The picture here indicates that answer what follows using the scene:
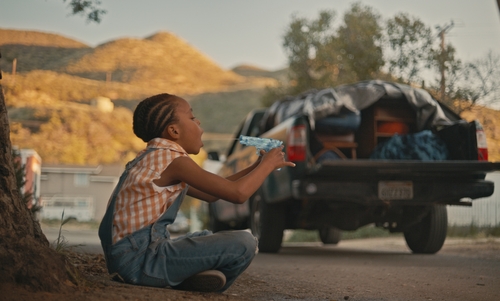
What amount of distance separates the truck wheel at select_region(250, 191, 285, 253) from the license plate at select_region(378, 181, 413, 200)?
136 centimetres

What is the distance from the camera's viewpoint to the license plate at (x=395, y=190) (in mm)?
8539

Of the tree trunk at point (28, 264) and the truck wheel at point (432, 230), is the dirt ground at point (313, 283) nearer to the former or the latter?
the tree trunk at point (28, 264)

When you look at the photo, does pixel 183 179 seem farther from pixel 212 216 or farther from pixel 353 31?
pixel 353 31

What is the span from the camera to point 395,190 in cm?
859

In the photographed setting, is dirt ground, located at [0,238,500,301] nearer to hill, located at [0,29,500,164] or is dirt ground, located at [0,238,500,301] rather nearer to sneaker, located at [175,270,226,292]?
sneaker, located at [175,270,226,292]

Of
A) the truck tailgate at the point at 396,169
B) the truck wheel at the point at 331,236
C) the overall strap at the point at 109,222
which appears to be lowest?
the truck wheel at the point at 331,236

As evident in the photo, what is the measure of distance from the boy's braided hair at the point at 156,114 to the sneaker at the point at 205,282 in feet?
2.56

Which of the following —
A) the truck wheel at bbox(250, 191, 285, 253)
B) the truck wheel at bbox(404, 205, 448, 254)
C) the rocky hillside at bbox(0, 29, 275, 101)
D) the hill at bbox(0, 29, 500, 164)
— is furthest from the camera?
the truck wheel at bbox(404, 205, 448, 254)

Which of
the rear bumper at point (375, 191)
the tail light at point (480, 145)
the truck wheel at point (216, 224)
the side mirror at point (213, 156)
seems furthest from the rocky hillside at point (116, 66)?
the tail light at point (480, 145)

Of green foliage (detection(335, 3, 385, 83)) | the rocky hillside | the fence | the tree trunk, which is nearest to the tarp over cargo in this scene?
the rocky hillside

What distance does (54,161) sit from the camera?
43.3m

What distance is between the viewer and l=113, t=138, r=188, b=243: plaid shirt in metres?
3.78

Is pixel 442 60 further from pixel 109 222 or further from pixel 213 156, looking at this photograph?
pixel 109 222

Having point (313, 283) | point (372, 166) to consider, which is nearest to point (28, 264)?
point (313, 283)
